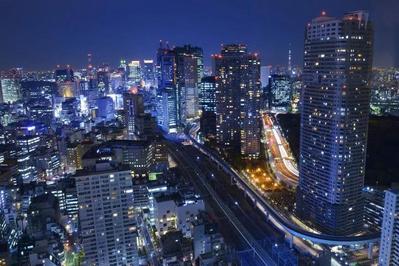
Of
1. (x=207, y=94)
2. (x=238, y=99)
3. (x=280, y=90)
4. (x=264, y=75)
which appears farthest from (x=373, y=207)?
(x=264, y=75)

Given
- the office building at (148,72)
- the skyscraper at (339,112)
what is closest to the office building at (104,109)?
the office building at (148,72)

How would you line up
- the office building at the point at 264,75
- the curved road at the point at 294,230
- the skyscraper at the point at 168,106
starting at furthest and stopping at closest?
the office building at the point at 264,75 < the skyscraper at the point at 168,106 < the curved road at the point at 294,230

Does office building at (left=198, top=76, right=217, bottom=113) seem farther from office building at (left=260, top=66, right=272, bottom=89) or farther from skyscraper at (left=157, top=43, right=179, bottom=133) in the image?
office building at (left=260, top=66, right=272, bottom=89)

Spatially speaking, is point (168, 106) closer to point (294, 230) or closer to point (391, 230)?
point (294, 230)

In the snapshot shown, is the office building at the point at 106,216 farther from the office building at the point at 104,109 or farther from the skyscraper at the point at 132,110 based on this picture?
the office building at the point at 104,109

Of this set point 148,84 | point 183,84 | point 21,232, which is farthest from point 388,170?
point 148,84

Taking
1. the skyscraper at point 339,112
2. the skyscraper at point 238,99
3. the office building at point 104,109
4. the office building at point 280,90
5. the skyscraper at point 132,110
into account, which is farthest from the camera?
the office building at point 280,90

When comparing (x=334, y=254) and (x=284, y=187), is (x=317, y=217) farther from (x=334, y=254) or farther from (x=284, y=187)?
(x=284, y=187)
